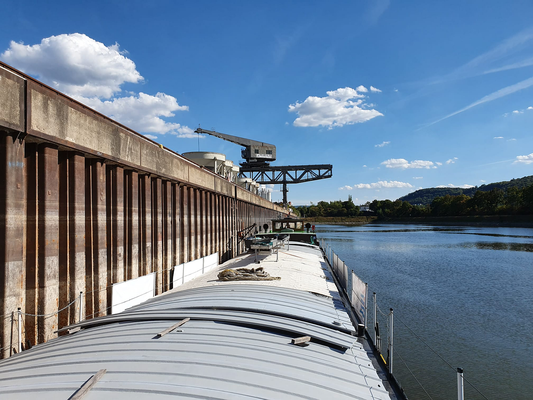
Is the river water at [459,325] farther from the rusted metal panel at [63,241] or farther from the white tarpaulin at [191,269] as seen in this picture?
the white tarpaulin at [191,269]

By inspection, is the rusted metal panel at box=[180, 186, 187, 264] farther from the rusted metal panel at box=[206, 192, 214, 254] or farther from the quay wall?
the rusted metal panel at box=[206, 192, 214, 254]

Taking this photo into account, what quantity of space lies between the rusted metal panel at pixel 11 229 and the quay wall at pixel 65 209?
23 mm

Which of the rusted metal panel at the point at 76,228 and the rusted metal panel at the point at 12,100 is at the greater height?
the rusted metal panel at the point at 12,100

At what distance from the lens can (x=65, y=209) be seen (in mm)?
10039

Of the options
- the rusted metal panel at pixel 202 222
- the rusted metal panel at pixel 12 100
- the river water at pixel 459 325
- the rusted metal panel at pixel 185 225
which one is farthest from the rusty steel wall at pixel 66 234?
the river water at pixel 459 325

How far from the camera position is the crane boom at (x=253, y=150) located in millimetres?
86062

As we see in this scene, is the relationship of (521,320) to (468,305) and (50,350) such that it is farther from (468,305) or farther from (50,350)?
(50,350)

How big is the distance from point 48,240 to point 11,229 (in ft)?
3.52

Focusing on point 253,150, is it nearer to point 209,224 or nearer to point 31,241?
point 209,224

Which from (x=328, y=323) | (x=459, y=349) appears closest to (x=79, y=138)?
(x=328, y=323)

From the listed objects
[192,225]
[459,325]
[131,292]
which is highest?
[192,225]

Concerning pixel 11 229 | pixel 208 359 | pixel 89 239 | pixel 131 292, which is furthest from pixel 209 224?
pixel 208 359

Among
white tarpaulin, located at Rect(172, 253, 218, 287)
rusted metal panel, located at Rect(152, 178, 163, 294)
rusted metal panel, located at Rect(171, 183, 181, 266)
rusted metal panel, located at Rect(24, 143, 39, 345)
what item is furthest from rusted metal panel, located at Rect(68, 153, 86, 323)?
rusted metal panel, located at Rect(171, 183, 181, 266)

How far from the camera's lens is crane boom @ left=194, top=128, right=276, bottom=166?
8606cm
